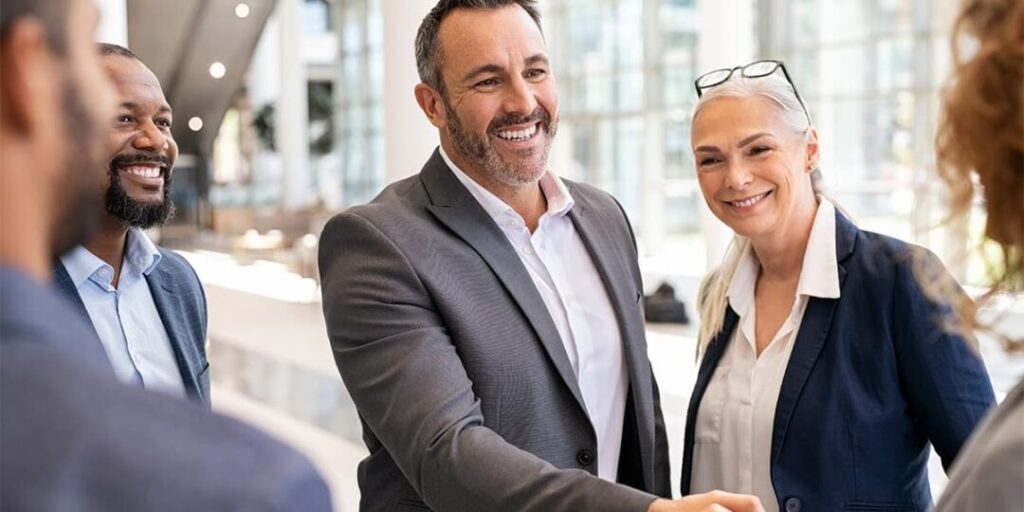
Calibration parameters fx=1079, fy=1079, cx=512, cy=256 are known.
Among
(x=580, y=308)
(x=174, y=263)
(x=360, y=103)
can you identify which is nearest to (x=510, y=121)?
(x=580, y=308)

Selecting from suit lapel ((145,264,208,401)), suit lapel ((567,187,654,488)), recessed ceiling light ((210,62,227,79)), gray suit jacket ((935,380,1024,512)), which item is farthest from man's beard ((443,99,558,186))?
recessed ceiling light ((210,62,227,79))

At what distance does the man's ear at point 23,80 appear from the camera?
2.28 feet

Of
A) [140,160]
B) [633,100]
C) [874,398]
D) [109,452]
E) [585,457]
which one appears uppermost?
[633,100]

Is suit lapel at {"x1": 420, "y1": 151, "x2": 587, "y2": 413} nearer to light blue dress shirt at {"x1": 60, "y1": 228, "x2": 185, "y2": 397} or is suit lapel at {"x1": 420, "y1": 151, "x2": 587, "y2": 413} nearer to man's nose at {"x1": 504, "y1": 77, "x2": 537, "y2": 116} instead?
man's nose at {"x1": 504, "y1": 77, "x2": 537, "y2": 116}

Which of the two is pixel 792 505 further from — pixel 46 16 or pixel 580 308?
pixel 46 16

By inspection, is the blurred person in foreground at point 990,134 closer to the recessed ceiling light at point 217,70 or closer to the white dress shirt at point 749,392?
the white dress shirt at point 749,392

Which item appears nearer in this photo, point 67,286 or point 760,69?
point 67,286

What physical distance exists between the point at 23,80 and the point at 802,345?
193cm

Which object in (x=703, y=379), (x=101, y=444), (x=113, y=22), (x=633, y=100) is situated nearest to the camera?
(x=101, y=444)

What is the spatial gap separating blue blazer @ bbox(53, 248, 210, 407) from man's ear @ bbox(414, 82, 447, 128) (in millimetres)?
775

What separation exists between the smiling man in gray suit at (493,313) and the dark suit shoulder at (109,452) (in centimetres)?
116

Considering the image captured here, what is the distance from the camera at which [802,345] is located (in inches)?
92.5

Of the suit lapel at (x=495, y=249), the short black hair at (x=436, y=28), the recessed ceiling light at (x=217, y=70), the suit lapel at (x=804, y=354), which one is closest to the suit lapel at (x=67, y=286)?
the suit lapel at (x=495, y=249)

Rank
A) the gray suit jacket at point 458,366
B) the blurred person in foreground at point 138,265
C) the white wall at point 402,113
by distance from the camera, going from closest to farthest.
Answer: the gray suit jacket at point 458,366, the blurred person in foreground at point 138,265, the white wall at point 402,113
